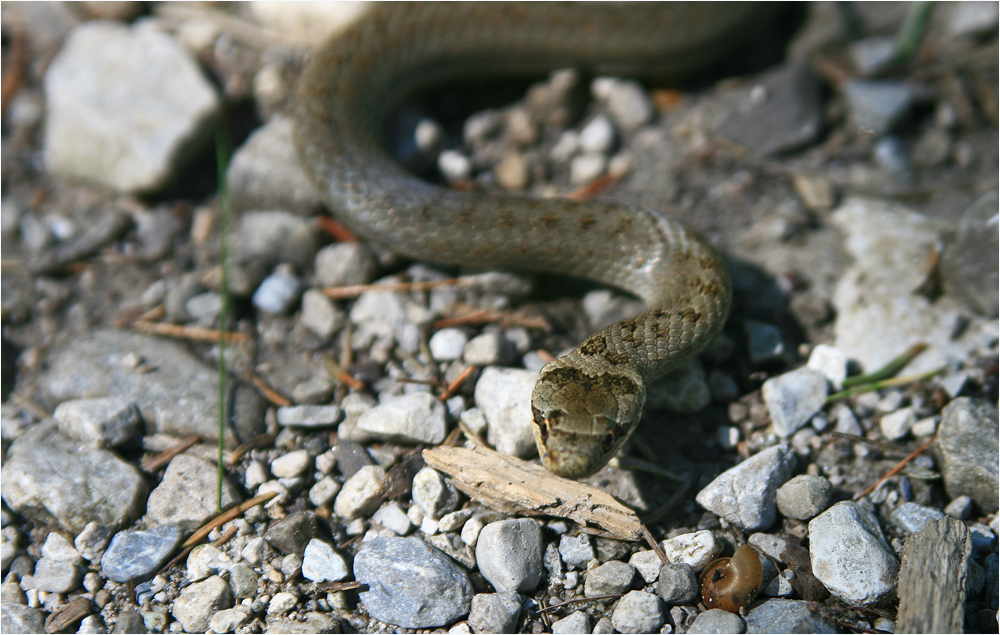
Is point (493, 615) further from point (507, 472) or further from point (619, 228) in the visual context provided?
point (619, 228)

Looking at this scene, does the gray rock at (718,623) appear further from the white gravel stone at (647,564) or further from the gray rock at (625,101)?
the gray rock at (625,101)

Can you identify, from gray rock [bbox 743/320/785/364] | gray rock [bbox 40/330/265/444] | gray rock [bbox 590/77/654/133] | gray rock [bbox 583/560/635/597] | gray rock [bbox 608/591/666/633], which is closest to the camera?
gray rock [bbox 608/591/666/633]

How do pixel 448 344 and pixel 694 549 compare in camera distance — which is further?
pixel 448 344

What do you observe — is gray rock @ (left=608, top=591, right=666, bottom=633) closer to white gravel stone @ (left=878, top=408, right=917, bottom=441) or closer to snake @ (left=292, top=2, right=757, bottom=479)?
snake @ (left=292, top=2, right=757, bottom=479)

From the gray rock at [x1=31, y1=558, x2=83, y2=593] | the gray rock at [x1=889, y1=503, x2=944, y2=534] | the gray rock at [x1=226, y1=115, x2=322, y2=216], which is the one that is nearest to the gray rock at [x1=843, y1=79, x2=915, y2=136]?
the gray rock at [x1=889, y1=503, x2=944, y2=534]

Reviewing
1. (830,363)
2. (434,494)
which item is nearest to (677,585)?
(434,494)

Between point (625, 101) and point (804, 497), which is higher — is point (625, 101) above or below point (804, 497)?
above

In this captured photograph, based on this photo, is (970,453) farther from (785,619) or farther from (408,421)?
(408,421)
